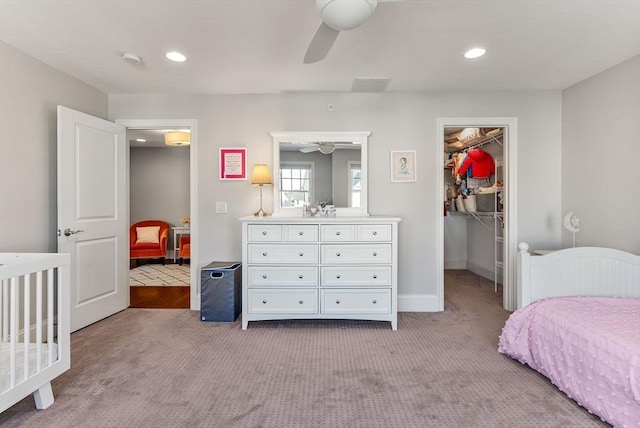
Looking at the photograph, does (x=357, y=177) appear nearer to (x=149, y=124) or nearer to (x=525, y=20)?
(x=525, y=20)

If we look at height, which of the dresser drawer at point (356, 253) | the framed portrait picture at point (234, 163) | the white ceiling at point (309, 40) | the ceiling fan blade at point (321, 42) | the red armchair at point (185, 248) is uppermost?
the white ceiling at point (309, 40)

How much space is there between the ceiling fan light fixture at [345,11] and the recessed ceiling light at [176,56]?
5.24 ft

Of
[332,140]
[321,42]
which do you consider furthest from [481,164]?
[321,42]

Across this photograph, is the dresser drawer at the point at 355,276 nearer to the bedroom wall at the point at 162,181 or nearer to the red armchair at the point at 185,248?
the red armchair at the point at 185,248

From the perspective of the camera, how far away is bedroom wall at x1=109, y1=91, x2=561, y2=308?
3.37 metres

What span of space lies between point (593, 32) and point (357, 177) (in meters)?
2.08

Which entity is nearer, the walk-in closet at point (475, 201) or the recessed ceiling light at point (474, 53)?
the recessed ceiling light at point (474, 53)

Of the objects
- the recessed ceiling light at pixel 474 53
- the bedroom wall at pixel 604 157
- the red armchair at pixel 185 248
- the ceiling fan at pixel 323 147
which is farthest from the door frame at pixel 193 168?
the bedroom wall at pixel 604 157

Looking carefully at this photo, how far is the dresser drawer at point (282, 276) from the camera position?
2.88 meters

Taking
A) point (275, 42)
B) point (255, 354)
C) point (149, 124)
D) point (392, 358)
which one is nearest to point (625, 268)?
point (392, 358)

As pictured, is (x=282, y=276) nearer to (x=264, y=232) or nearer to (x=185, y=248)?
(x=264, y=232)

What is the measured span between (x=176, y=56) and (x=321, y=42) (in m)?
1.46

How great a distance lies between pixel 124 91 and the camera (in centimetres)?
336

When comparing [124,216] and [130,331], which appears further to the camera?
[124,216]
